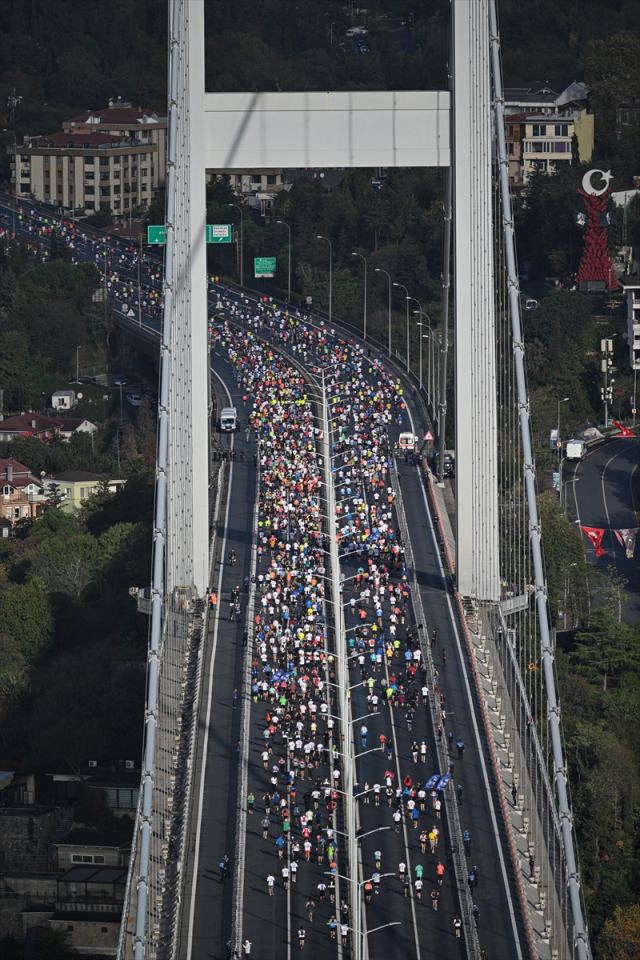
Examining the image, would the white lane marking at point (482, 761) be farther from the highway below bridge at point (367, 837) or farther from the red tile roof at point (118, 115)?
the red tile roof at point (118, 115)

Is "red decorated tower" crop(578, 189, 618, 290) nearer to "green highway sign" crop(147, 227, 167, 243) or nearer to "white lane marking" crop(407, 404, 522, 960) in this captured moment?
"green highway sign" crop(147, 227, 167, 243)

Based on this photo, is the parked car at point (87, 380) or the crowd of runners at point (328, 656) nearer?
the crowd of runners at point (328, 656)

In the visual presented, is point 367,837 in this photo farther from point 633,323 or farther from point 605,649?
point 633,323

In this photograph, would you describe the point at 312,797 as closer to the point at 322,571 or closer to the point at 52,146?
the point at 322,571

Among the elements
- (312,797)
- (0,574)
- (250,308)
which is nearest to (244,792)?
(312,797)

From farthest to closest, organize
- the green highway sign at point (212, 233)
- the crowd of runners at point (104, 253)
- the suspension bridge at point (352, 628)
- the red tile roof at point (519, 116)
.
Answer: the red tile roof at point (519, 116), the crowd of runners at point (104, 253), the green highway sign at point (212, 233), the suspension bridge at point (352, 628)

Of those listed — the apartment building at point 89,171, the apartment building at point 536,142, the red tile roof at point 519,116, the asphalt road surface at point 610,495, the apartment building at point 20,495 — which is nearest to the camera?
the asphalt road surface at point 610,495

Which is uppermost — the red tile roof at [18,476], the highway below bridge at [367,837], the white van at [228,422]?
the white van at [228,422]

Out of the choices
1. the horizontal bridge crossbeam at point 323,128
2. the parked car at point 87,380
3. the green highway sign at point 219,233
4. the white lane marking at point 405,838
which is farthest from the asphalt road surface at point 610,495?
the parked car at point 87,380
